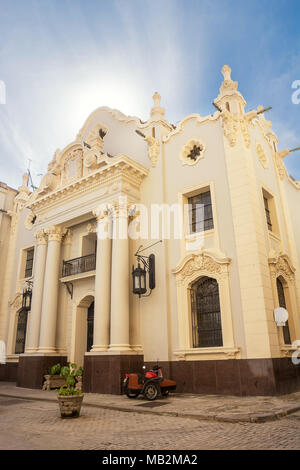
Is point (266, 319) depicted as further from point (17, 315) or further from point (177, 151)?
point (17, 315)

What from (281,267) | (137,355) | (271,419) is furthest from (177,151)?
(271,419)

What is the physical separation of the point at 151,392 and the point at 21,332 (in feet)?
41.3

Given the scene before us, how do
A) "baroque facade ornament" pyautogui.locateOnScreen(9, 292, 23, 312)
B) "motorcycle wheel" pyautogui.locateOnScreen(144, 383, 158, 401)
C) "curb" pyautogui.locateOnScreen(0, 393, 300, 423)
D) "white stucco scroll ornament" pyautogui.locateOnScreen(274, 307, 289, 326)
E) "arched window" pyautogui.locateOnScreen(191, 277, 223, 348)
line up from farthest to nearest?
"baroque facade ornament" pyautogui.locateOnScreen(9, 292, 23, 312), "arched window" pyautogui.locateOnScreen(191, 277, 223, 348), "white stucco scroll ornament" pyautogui.locateOnScreen(274, 307, 289, 326), "motorcycle wheel" pyautogui.locateOnScreen(144, 383, 158, 401), "curb" pyautogui.locateOnScreen(0, 393, 300, 423)

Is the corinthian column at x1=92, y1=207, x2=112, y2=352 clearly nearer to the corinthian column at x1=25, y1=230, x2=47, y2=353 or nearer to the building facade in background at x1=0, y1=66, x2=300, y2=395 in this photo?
the building facade in background at x1=0, y1=66, x2=300, y2=395

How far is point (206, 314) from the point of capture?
1353cm

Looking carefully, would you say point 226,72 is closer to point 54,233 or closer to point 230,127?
point 230,127

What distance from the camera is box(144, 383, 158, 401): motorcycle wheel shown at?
11.2 meters

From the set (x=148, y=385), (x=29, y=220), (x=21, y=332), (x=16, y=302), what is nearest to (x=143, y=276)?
(x=148, y=385)

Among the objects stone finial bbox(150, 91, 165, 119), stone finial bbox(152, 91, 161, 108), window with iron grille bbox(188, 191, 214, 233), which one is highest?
stone finial bbox(152, 91, 161, 108)

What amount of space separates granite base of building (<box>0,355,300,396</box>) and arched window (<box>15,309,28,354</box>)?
8.15 metres

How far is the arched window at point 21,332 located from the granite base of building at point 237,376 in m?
10.8

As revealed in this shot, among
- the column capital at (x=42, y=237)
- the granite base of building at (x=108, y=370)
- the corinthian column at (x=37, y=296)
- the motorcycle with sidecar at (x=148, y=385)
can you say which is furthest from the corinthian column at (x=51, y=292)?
the motorcycle with sidecar at (x=148, y=385)

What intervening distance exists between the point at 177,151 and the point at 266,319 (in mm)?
8510

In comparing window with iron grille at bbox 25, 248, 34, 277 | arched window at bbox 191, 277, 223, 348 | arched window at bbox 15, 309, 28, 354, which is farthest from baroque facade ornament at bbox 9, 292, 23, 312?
arched window at bbox 191, 277, 223, 348
